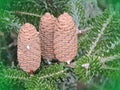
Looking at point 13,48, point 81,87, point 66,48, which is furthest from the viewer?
point 81,87

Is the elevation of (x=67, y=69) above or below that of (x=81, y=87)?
above

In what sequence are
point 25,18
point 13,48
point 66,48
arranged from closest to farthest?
point 66,48, point 25,18, point 13,48

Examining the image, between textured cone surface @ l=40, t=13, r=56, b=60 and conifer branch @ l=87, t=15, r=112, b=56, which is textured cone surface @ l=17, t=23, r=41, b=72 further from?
conifer branch @ l=87, t=15, r=112, b=56

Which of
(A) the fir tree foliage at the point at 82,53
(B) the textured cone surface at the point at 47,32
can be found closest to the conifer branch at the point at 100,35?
(A) the fir tree foliage at the point at 82,53

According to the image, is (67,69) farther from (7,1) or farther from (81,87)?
(81,87)

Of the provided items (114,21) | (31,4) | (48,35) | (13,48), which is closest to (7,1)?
(31,4)

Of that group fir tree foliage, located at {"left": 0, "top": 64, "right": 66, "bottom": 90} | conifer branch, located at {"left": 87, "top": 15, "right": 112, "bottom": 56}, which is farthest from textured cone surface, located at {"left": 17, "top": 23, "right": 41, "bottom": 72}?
conifer branch, located at {"left": 87, "top": 15, "right": 112, "bottom": 56}
